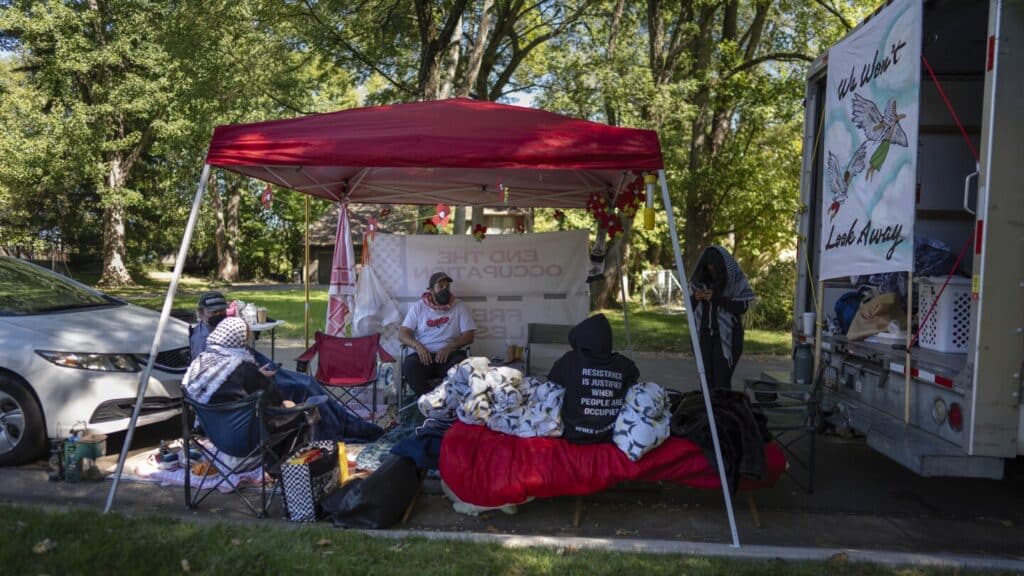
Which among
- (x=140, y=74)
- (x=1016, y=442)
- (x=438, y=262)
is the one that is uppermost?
(x=140, y=74)

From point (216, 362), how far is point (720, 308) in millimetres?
4092

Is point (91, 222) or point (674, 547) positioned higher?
point (91, 222)

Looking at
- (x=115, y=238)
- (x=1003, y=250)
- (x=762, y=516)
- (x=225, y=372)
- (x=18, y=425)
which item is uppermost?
(x=115, y=238)

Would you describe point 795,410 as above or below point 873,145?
below

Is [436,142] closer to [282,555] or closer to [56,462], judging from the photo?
[282,555]

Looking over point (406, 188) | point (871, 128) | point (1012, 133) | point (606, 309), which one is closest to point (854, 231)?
point (871, 128)

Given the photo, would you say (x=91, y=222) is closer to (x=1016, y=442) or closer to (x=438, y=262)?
(x=438, y=262)

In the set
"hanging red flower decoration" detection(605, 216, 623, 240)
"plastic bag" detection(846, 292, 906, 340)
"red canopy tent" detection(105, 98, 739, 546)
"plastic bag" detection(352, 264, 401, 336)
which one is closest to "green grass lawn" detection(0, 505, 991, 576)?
"red canopy tent" detection(105, 98, 739, 546)

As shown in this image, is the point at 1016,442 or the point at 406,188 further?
the point at 406,188

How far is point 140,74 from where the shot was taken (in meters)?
23.0

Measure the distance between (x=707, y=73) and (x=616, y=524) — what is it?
13.0 m

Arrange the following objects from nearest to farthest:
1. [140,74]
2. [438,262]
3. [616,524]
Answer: [616,524]
[438,262]
[140,74]

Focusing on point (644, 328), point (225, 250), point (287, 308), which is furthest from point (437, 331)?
point (225, 250)

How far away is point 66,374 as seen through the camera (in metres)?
5.14
